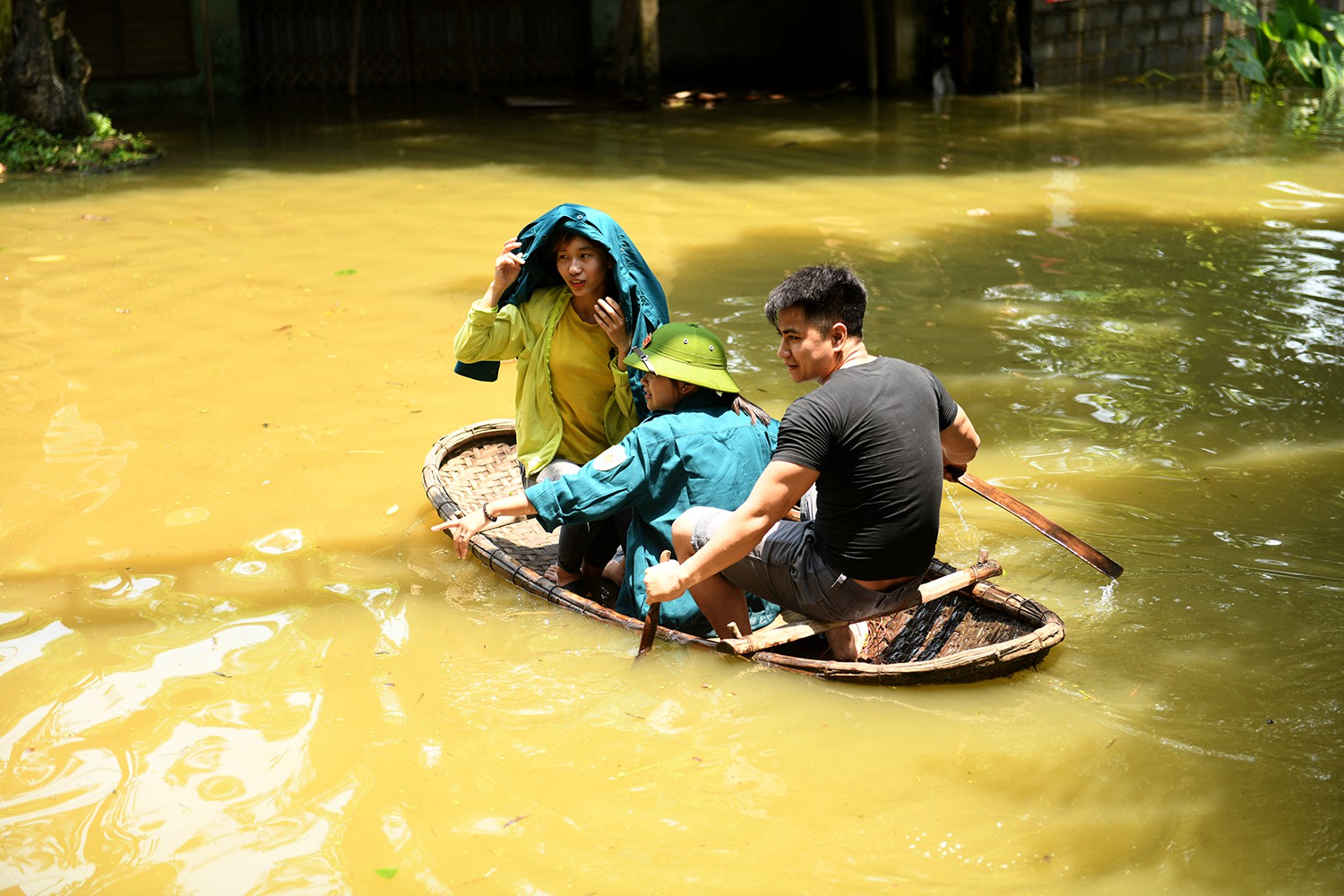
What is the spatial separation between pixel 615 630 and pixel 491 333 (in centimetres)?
115

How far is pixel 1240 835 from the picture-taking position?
316 centimetres

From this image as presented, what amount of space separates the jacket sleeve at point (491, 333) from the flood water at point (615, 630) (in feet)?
2.66

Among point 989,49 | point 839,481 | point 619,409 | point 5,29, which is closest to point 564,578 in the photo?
point 619,409

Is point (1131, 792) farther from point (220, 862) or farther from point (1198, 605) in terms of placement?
point (220, 862)

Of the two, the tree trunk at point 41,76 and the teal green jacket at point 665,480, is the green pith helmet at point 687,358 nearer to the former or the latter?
the teal green jacket at point 665,480

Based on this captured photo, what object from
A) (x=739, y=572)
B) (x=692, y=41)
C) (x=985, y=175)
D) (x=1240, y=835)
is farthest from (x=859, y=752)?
(x=692, y=41)

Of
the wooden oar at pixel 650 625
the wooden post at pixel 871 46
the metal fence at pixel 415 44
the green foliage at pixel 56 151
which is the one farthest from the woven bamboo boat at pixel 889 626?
the metal fence at pixel 415 44

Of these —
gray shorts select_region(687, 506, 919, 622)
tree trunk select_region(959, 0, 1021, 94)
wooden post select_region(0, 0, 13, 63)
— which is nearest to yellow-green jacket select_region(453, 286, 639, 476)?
gray shorts select_region(687, 506, 919, 622)

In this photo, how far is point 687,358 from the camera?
3.84 m

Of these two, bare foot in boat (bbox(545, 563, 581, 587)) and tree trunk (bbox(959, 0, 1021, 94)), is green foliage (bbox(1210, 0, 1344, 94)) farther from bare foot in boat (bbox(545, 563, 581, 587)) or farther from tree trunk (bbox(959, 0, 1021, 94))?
bare foot in boat (bbox(545, 563, 581, 587))

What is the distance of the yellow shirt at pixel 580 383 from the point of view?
4.49 m

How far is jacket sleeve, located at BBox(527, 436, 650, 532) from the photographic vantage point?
12.5ft

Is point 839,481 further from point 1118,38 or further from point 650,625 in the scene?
point 1118,38

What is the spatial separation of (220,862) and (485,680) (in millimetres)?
1011
